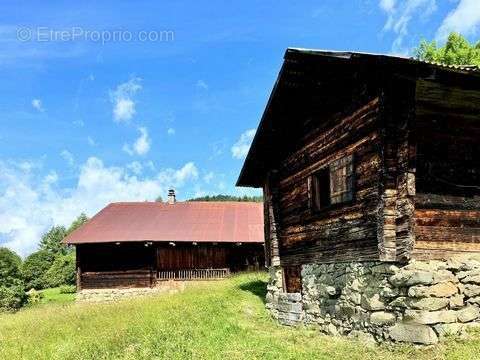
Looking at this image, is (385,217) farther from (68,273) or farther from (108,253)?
(68,273)

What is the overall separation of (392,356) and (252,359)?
2.54 metres

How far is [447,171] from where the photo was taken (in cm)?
910

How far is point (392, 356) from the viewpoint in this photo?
324 inches

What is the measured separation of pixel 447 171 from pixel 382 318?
124 inches

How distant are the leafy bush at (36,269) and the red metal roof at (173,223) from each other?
1994cm

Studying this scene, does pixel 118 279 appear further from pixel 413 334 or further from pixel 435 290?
pixel 435 290

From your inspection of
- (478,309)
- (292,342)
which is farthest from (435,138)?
(292,342)

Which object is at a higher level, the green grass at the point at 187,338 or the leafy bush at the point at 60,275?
the green grass at the point at 187,338

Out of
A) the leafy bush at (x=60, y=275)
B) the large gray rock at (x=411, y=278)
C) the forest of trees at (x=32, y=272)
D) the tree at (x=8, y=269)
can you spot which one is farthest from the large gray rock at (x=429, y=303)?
the leafy bush at (x=60, y=275)

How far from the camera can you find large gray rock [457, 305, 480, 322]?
839cm

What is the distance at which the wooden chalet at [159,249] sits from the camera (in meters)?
28.1

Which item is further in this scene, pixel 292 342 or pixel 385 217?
pixel 292 342

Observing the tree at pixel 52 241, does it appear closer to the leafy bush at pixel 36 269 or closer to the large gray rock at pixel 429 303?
the leafy bush at pixel 36 269

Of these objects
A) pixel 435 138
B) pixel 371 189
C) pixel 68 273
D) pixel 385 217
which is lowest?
pixel 68 273
